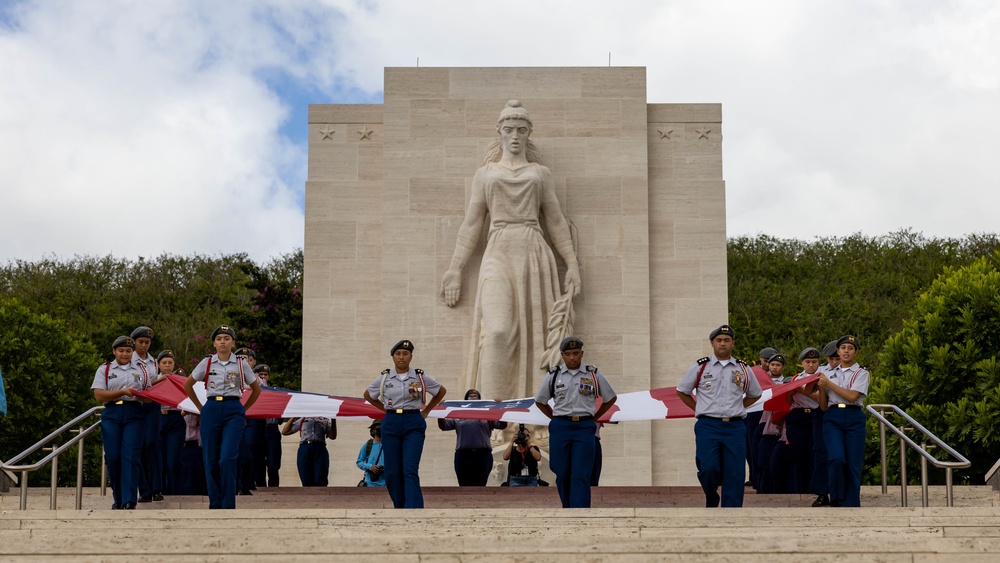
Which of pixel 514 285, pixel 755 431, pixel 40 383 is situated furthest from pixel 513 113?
pixel 40 383

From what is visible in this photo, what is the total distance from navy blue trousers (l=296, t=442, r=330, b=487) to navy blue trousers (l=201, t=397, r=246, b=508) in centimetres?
449

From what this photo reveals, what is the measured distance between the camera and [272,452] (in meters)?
17.4

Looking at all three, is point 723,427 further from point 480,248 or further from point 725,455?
point 480,248

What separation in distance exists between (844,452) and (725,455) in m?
1.65

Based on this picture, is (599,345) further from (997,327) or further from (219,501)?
(219,501)

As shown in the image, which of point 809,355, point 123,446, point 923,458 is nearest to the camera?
point 123,446

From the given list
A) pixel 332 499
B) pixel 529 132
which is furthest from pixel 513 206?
pixel 332 499

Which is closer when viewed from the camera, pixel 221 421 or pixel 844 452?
pixel 221 421

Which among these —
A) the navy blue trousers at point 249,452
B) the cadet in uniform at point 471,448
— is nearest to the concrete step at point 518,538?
the navy blue trousers at point 249,452

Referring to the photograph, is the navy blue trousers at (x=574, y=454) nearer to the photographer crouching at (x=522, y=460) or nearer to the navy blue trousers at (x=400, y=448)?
the navy blue trousers at (x=400, y=448)

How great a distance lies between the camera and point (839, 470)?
13.1 m

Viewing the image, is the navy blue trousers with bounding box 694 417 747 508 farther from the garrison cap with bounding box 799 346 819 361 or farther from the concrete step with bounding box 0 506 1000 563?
the garrison cap with bounding box 799 346 819 361

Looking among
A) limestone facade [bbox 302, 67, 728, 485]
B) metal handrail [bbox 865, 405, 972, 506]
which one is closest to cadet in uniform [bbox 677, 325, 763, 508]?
metal handrail [bbox 865, 405, 972, 506]

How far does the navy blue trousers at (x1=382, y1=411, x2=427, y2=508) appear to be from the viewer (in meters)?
12.6
